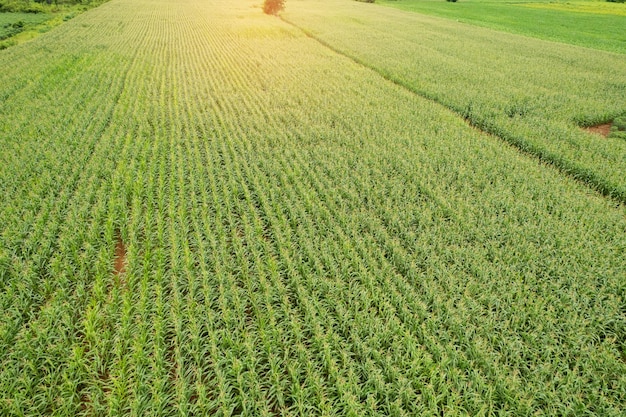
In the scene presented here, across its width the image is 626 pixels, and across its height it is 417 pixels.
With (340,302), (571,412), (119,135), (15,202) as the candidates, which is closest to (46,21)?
(119,135)

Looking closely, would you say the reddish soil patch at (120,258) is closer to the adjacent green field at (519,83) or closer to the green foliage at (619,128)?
the adjacent green field at (519,83)

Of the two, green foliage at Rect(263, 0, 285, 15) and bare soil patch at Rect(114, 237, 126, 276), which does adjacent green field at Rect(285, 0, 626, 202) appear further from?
green foliage at Rect(263, 0, 285, 15)

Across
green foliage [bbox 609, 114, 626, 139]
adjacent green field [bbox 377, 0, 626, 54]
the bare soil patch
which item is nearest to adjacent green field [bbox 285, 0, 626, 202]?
green foliage [bbox 609, 114, 626, 139]

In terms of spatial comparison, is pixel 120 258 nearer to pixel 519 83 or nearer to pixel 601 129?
pixel 601 129

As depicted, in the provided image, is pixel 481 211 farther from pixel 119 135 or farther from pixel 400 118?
pixel 119 135

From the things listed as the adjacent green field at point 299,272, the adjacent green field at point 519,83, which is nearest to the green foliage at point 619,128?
the adjacent green field at point 519,83
